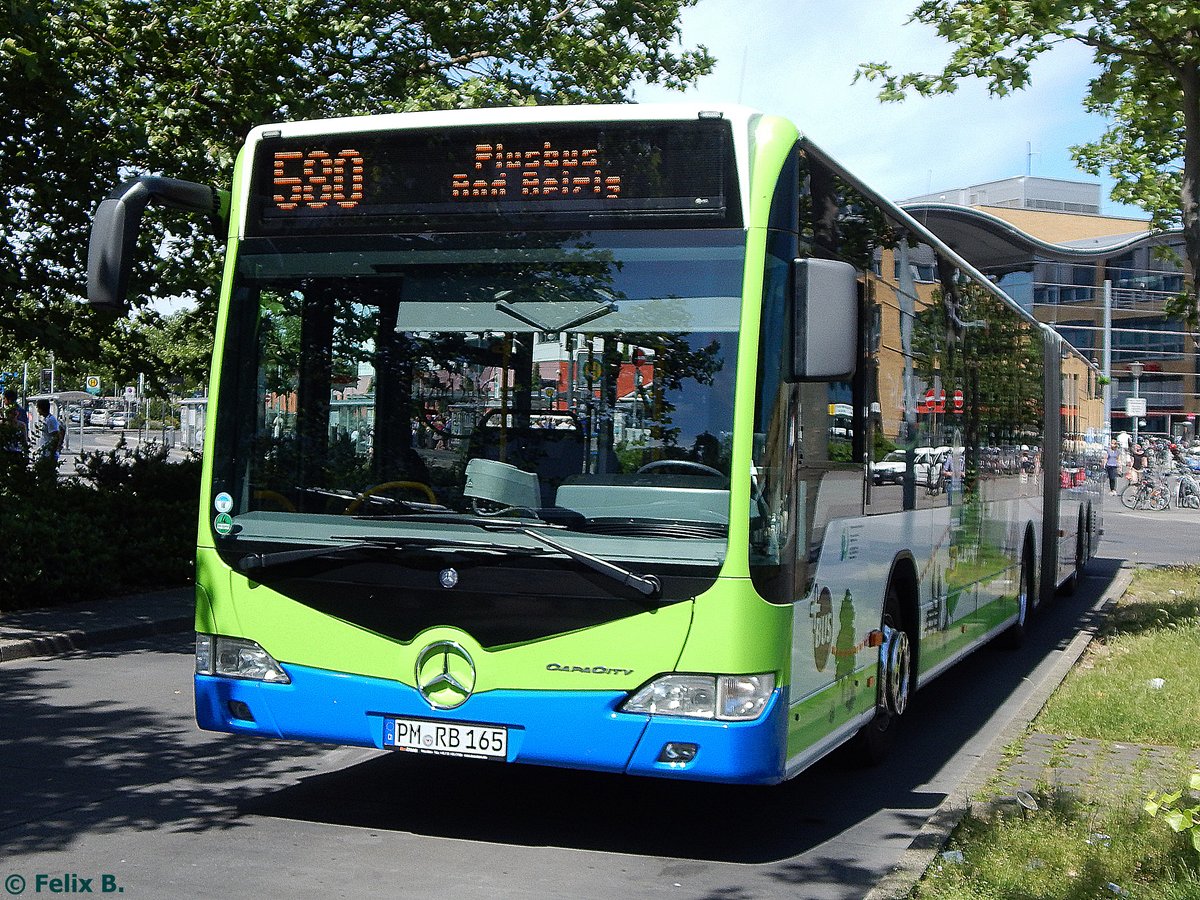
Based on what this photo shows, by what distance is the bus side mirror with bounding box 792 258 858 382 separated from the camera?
A: 5590 mm

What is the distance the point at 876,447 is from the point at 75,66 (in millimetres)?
10268

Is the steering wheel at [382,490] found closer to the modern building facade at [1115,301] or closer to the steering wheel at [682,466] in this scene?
the steering wheel at [682,466]

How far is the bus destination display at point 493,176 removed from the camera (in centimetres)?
579

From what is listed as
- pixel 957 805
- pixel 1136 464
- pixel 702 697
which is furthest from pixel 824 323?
pixel 1136 464

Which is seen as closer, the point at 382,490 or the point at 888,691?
the point at 382,490

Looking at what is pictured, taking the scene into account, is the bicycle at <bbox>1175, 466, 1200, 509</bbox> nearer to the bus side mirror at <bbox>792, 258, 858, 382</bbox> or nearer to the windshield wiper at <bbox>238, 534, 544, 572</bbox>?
the bus side mirror at <bbox>792, 258, 858, 382</bbox>

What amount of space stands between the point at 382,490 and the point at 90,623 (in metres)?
7.39

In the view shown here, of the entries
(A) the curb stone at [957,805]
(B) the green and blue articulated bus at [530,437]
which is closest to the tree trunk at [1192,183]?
(A) the curb stone at [957,805]

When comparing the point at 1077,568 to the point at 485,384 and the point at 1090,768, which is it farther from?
the point at 485,384

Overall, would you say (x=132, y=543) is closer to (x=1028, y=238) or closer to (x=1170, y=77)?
(x=1170, y=77)

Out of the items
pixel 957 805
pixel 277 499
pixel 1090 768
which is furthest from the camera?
pixel 1090 768

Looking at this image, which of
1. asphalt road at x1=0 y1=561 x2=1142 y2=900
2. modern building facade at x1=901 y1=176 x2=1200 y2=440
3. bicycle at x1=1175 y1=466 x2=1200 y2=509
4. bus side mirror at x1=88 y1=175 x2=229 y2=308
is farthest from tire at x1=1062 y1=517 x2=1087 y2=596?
modern building facade at x1=901 y1=176 x2=1200 y2=440

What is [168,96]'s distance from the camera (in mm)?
15141

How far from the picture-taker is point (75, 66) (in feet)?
46.9
